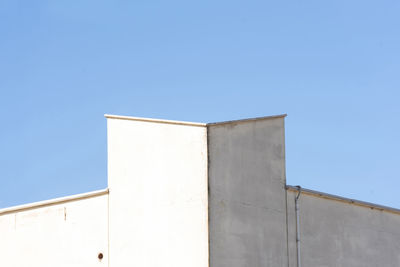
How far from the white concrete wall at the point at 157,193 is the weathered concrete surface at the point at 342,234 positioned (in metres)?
3.48

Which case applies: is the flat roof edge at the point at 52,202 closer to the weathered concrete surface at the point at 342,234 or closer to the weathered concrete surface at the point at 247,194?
the weathered concrete surface at the point at 247,194

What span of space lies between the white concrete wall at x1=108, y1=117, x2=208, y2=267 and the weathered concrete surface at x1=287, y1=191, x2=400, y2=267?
3483 millimetres

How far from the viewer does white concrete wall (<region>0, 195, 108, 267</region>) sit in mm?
26969

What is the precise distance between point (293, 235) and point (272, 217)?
1.13m

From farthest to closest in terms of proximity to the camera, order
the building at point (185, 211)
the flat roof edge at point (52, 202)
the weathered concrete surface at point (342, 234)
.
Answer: the weathered concrete surface at point (342, 234) < the flat roof edge at point (52, 202) < the building at point (185, 211)

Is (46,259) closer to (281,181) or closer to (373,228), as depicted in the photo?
(281,181)

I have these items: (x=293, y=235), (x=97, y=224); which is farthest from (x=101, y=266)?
(x=293, y=235)

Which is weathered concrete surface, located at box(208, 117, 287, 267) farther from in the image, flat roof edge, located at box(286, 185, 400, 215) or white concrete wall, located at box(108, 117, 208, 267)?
flat roof edge, located at box(286, 185, 400, 215)

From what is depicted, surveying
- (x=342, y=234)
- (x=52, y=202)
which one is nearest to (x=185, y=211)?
(x=52, y=202)

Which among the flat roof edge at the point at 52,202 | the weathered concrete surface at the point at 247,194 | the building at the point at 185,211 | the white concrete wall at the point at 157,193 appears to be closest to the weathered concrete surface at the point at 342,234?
the building at the point at 185,211

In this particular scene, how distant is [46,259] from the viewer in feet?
90.5

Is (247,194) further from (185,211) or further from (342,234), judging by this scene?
(342,234)

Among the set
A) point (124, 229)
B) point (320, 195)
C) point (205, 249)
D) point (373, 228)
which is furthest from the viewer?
point (373, 228)

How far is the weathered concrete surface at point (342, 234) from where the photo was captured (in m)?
28.0
